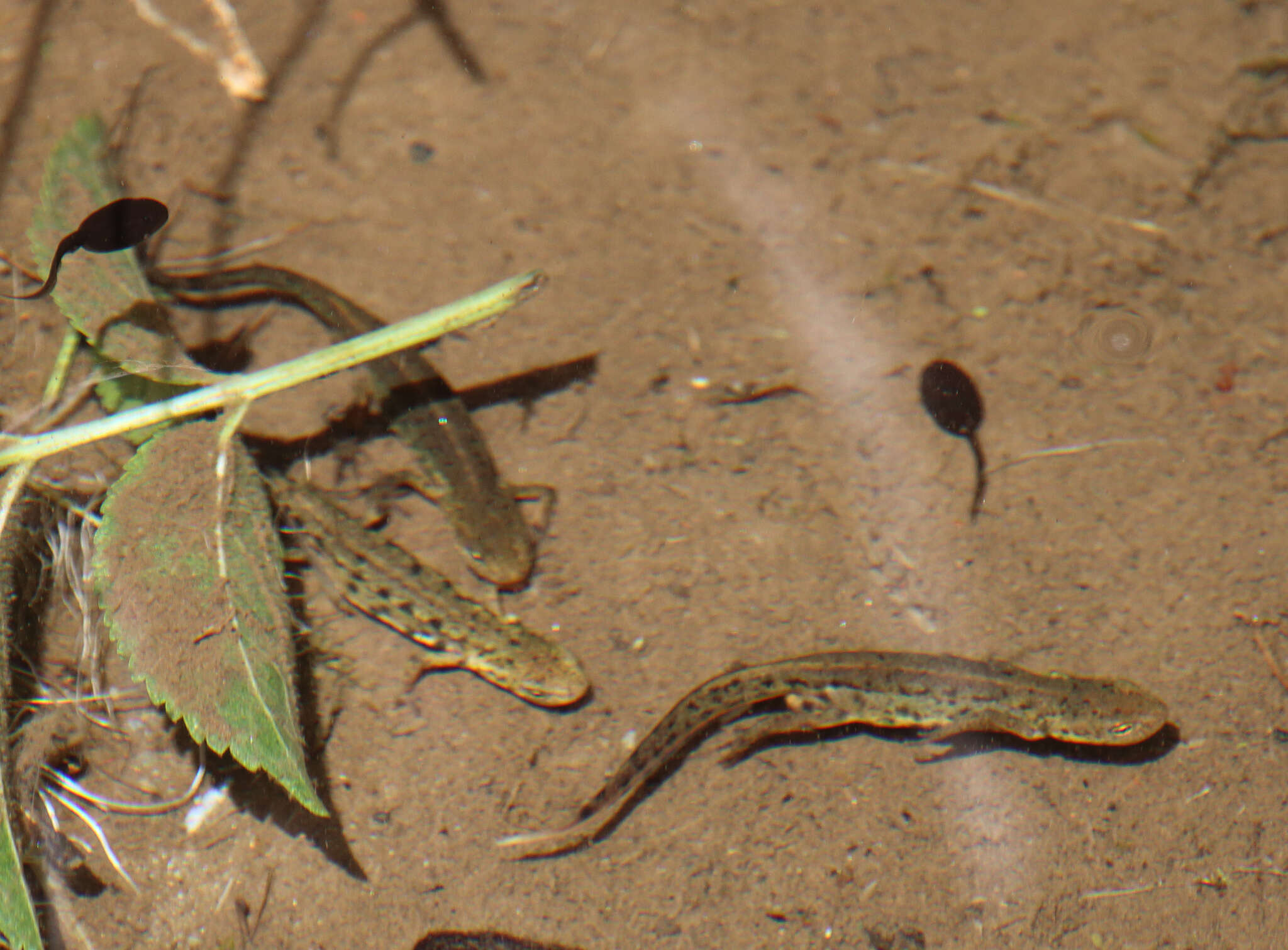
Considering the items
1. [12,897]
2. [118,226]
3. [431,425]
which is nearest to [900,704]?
[431,425]

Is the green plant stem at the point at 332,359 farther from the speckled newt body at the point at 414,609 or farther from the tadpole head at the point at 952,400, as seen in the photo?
the tadpole head at the point at 952,400

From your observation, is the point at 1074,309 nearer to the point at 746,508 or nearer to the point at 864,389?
the point at 864,389

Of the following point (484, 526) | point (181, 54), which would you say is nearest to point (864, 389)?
point (484, 526)

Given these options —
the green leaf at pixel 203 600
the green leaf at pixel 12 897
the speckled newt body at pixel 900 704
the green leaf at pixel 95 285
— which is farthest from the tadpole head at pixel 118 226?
the speckled newt body at pixel 900 704

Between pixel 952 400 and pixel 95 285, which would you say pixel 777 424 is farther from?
pixel 95 285

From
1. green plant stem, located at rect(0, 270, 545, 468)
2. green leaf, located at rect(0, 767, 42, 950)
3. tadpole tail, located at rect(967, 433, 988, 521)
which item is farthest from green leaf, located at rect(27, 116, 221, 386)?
tadpole tail, located at rect(967, 433, 988, 521)

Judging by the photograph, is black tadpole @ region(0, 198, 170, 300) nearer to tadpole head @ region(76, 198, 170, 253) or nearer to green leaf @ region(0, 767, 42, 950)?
tadpole head @ region(76, 198, 170, 253)
